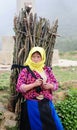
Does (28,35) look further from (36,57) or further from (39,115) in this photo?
(39,115)

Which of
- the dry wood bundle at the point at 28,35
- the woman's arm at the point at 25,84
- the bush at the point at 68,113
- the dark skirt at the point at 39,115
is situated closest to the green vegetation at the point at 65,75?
the bush at the point at 68,113

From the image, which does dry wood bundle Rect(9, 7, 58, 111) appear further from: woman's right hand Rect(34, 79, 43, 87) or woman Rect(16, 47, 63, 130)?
woman's right hand Rect(34, 79, 43, 87)

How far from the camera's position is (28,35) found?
→ 5.72m

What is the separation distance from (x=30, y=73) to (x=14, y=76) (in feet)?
2.88

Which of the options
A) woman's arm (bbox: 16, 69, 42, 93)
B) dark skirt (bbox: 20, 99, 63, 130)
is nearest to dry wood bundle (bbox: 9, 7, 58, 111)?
woman's arm (bbox: 16, 69, 42, 93)

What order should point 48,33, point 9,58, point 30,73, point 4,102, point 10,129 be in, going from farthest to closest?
point 9,58 < point 4,102 < point 48,33 < point 10,129 < point 30,73

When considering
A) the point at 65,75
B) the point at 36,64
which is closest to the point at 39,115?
the point at 36,64

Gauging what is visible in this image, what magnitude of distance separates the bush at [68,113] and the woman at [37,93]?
41.5 inches

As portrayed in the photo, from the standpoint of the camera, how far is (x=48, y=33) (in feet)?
19.3

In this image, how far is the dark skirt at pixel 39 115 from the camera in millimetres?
4957

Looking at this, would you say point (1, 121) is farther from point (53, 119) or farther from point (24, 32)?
point (24, 32)

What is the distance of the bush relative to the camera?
614cm

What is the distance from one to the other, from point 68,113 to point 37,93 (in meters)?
1.41

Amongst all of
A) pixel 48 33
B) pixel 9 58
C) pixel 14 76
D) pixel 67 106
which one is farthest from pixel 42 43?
pixel 9 58
